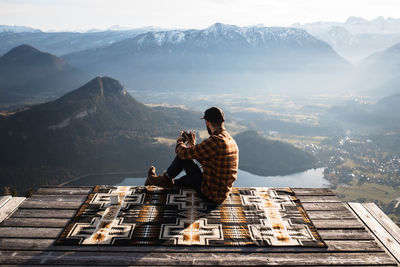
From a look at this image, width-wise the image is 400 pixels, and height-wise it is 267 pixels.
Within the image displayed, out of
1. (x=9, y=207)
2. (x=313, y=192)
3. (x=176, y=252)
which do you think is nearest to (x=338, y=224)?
(x=313, y=192)

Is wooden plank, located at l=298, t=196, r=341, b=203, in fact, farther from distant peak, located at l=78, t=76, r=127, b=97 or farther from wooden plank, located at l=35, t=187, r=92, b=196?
distant peak, located at l=78, t=76, r=127, b=97

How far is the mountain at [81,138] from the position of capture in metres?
114

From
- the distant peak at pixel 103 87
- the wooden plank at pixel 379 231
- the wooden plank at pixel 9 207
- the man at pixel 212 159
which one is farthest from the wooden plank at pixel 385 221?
the distant peak at pixel 103 87

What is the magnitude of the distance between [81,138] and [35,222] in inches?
5674

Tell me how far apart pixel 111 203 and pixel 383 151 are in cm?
19280

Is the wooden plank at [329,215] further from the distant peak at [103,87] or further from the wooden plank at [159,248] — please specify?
the distant peak at [103,87]

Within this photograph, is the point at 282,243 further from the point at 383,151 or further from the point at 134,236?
the point at 383,151

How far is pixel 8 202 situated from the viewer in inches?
303

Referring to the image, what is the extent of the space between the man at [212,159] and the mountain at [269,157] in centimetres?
12264

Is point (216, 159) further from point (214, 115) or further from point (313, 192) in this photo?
point (313, 192)

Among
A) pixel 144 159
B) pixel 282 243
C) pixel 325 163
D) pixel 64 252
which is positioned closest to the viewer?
pixel 64 252

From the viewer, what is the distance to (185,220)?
263 inches

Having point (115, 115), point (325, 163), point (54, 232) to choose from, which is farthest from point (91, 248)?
point (115, 115)

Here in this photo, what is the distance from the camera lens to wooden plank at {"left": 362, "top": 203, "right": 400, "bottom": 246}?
6812mm
